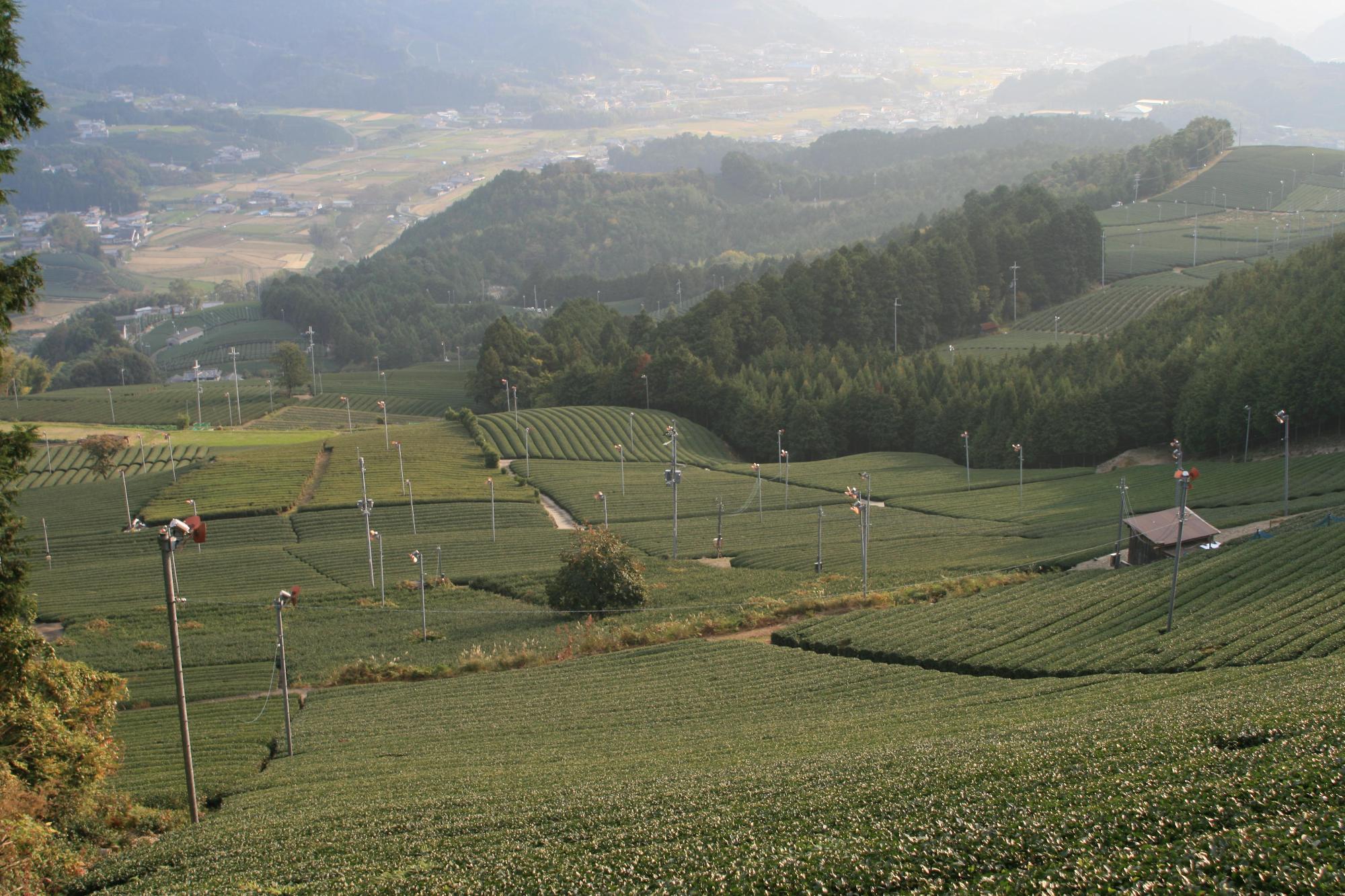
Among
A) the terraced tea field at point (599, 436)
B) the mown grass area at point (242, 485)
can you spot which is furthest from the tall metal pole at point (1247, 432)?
the mown grass area at point (242, 485)

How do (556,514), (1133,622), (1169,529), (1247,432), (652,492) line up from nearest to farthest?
(1133,622), (1169,529), (1247,432), (556,514), (652,492)

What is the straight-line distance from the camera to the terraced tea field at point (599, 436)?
9050 centimetres

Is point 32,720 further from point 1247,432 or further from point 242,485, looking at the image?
point 1247,432

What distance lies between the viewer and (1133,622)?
127ft

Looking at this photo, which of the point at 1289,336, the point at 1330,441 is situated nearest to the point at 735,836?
the point at 1330,441

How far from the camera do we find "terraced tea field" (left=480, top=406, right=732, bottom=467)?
9050cm

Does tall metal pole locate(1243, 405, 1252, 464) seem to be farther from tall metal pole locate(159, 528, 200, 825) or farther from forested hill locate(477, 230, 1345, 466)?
tall metal pole locate(159, 528, 200, 825)

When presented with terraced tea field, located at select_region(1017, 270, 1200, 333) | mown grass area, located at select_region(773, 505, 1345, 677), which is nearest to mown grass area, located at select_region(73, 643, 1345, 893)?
mown grass area, located at select_region(773, 505, 1345, 677)

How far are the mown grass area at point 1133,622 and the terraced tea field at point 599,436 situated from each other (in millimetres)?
46715

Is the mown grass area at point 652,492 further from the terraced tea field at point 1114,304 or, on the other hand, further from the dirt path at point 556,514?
the terraced tea field at point 1114,304

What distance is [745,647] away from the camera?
4288cm

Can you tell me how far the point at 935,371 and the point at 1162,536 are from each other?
51940mm

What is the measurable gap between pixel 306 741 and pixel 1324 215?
155901 mm

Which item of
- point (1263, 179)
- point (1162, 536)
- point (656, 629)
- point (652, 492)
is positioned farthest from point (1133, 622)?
point (1263, 179)
